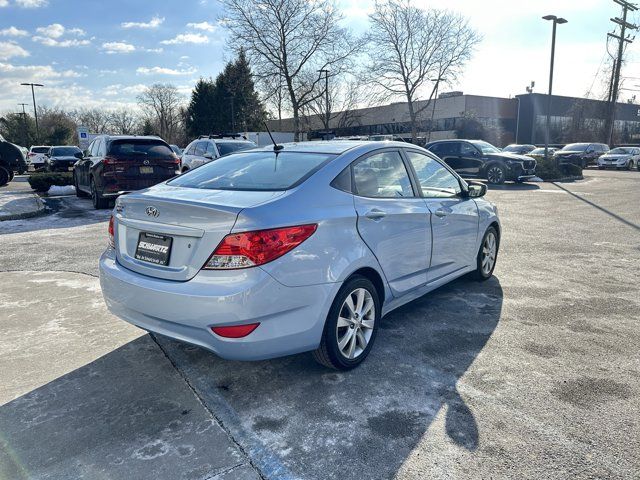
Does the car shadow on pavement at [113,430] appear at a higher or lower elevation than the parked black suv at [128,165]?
lower

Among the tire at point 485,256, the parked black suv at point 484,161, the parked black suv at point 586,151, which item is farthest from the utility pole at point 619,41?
the tire at point 485,256

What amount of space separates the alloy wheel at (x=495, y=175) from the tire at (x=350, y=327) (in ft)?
53.6

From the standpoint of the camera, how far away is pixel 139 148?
1121 cm

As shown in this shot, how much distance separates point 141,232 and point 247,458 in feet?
5.33

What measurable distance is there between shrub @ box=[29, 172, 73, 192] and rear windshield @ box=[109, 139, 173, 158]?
6.24m

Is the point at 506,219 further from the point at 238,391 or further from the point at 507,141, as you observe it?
the point at 507,141

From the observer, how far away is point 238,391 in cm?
314

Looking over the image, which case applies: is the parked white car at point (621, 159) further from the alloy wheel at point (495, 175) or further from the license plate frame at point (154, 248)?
the license plate frame at point (154, 248)

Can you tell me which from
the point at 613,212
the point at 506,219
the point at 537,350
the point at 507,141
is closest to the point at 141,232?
the point at 537,350

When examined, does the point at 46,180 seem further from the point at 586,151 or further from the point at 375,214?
the point at 586,151

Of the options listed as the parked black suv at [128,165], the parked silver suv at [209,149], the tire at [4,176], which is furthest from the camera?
the tire at [4,176]

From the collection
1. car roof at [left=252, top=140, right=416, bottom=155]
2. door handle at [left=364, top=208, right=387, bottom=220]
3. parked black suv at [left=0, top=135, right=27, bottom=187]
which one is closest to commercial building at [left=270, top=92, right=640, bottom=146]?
parked black suv at [left=0, top=135, right=27, bottom=187]

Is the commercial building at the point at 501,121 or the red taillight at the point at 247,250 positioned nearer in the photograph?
the red taillight at the point at 247,250

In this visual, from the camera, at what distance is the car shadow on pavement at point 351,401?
8.13ft
